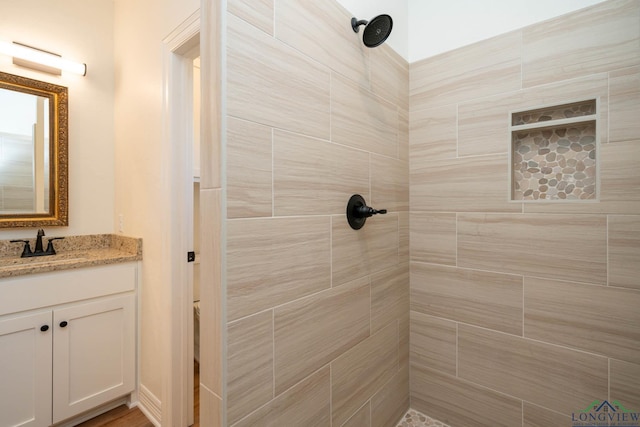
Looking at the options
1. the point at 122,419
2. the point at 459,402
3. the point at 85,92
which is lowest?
the point at 122,419

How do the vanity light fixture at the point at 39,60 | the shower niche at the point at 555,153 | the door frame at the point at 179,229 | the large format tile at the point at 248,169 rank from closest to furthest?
the large format tile at the point at 248,169 → the shower niche at the point at 555,153 → the door frame at the point at 179,229 → the vanity light fixture at the point at 39,60

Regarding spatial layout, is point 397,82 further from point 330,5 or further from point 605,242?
point 605,242

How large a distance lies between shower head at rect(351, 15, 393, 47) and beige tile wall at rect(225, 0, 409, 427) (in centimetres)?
4

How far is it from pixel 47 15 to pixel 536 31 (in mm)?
2754

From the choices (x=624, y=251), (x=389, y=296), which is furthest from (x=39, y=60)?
(x=624, y=251)

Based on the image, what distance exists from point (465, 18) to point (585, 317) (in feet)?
4.50

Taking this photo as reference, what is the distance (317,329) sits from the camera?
0.92 m

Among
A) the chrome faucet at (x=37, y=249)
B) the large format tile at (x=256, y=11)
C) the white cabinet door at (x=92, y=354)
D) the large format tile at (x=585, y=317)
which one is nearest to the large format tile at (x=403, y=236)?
the large format tile at (x=585, y=317)

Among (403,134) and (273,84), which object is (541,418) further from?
(273,84)

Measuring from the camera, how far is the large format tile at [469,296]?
3.92 feet

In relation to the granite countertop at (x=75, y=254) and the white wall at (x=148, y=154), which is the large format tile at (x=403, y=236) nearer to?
the white wall at (x=148, y=154)

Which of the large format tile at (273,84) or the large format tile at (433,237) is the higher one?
the large format tile at (273,84)

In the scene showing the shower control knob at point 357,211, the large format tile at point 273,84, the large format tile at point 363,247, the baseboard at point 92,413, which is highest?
the large format tile at point 273,84

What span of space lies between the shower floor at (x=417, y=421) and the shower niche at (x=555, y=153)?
1147mm
